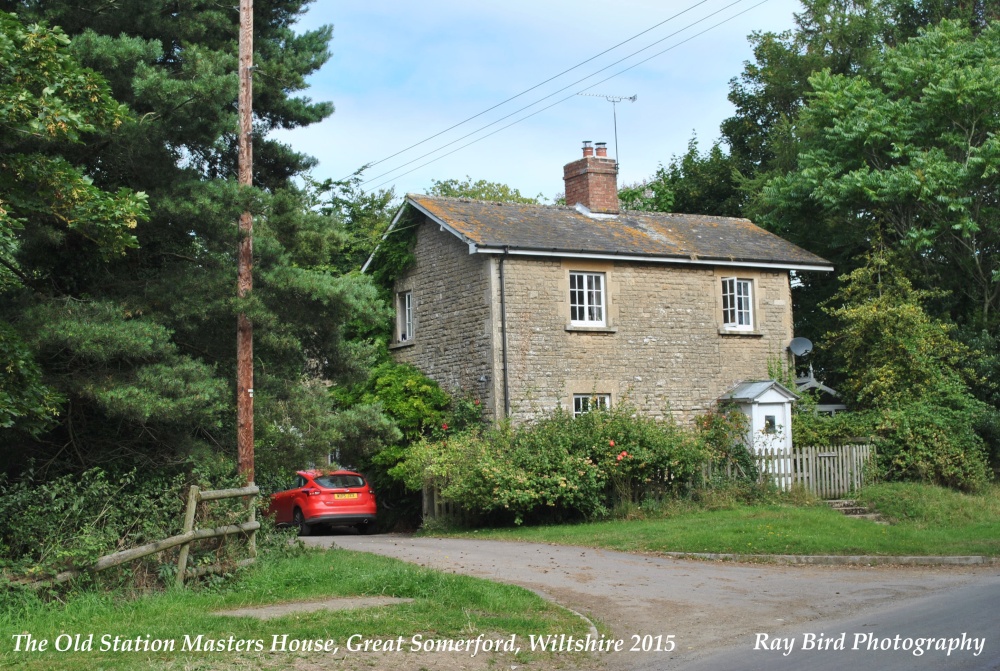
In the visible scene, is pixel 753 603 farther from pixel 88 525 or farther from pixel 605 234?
pixel 605 234

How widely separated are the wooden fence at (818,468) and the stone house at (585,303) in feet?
10.7

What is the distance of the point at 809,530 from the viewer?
18266 mm

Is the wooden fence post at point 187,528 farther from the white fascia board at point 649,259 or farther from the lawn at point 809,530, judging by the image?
the white fascia board at point 649,259

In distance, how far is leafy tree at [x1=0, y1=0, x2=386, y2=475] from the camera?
13.1m

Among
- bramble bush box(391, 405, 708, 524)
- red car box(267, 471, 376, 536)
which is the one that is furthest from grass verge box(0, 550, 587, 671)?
red car box(267, 471, 376, 536)

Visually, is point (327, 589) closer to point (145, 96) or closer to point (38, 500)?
point (38, 500)

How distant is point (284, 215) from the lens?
15.8 meters

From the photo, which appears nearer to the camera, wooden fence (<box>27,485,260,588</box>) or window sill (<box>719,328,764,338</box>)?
wooden fence (<box>27,485,260,588</box>)

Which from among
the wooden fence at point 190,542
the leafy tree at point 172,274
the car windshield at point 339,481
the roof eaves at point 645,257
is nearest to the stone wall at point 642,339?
the roof eaves at point 645,257

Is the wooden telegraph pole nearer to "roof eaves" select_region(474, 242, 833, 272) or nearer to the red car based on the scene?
the red car

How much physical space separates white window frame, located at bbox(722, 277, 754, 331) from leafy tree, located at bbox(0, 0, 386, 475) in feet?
43.7

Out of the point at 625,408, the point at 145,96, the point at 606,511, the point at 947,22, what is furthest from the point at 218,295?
the point at 947,22

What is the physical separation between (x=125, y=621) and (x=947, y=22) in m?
28.5

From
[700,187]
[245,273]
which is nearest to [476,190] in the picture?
[700,187]
